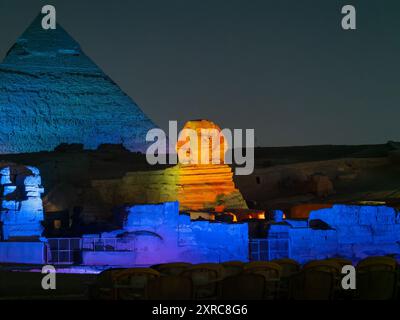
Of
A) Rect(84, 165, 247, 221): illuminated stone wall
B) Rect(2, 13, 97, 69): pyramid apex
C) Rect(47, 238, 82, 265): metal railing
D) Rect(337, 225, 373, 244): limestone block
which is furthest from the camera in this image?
Rect(2, 13, 97, 69): pyramid apex

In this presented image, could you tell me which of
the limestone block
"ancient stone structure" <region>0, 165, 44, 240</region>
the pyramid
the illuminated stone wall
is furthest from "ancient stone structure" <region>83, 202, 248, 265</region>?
the pyramid

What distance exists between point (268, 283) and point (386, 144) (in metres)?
51.8

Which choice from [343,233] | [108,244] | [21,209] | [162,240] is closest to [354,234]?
[343,233]

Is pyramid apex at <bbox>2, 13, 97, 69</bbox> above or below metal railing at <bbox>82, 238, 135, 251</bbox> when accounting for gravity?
above

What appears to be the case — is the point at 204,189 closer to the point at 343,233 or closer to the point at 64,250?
the point at 343,233

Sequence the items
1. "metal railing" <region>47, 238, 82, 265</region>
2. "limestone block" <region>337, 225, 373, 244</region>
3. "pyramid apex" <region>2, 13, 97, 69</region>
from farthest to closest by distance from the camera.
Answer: "pyramid apex" <region>2, 13, 97, 69</region>, "limestone block" <region>337, 225, 373, 244</region>, "metal railing" <region>47, 238, 82, 265</region>

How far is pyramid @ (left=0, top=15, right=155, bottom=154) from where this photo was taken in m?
77.2

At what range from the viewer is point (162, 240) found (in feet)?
60.2

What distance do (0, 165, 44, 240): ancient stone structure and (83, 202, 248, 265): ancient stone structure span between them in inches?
47.7

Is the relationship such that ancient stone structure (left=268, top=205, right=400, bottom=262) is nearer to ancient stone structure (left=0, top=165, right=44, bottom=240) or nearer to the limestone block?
the limestone block

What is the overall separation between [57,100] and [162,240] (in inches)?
2519

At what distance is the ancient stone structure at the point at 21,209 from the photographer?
61.9ft

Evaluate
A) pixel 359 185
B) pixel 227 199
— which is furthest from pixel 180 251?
pixel 359 185

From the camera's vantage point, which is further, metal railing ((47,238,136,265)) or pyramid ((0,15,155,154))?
pyramid ((0,15,155,154))
